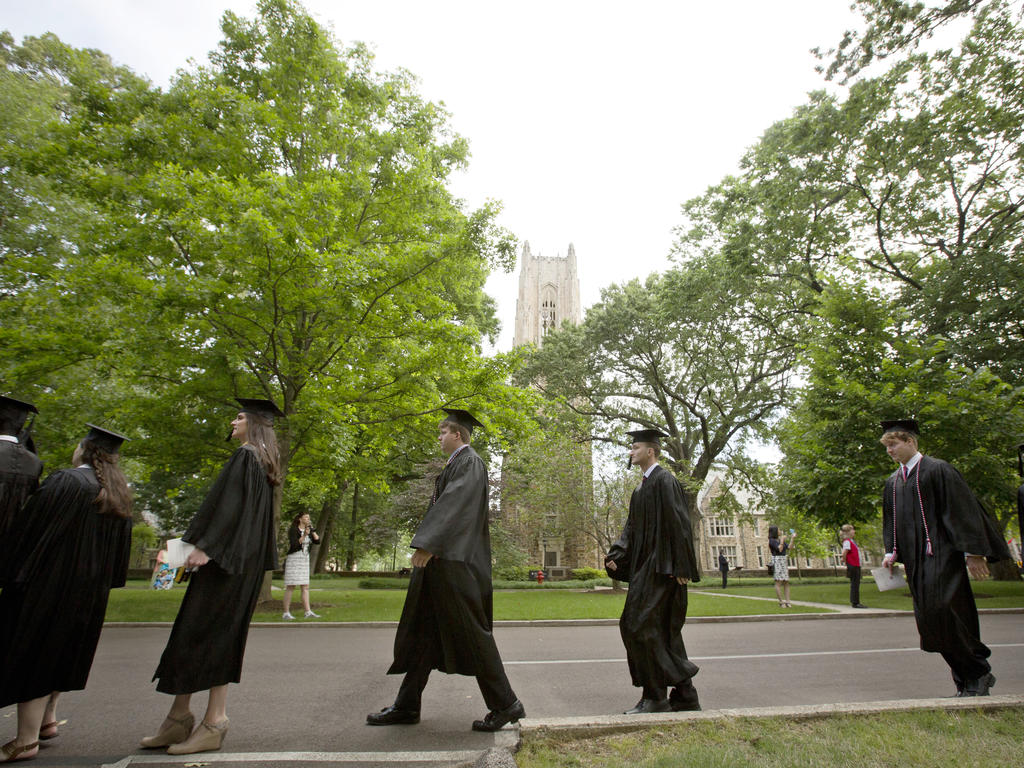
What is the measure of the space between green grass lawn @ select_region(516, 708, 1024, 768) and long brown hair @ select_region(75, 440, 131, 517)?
116 inches

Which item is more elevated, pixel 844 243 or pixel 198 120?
pixel 844 243

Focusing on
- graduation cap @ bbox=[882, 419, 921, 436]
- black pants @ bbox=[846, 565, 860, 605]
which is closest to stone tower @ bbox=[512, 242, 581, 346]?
black pants @ bbox=[846, 565, 860, 605]

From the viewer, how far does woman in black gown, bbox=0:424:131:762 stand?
3.12 m

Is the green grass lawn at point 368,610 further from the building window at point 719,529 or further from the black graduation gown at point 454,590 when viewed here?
the building window at point 719,529

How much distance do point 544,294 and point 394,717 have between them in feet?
213

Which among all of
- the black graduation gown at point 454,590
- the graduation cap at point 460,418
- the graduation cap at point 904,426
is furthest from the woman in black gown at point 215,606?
the graduation cap at point 904,426

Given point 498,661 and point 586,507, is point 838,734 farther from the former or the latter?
point 586,507

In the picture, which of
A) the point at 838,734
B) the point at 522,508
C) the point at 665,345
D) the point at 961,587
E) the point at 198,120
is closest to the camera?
the point at 838,734

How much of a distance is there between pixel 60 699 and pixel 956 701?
650 centimetres

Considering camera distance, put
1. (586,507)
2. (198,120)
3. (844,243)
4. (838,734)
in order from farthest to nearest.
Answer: (586,507)
(844,243)
(198,120)
(838,734)

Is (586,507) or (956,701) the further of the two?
(586,507)

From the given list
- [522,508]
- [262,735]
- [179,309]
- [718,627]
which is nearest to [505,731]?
[262,735]

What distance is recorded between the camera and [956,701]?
3.54 metres

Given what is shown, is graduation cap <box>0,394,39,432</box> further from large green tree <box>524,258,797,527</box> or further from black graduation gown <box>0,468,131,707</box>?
large green tree <box>524,258,797,527</box>
